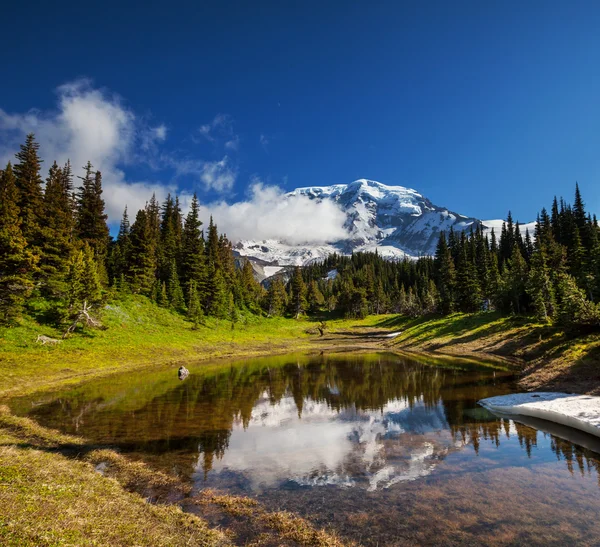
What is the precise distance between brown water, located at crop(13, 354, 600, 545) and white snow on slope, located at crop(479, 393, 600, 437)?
3.26 ft

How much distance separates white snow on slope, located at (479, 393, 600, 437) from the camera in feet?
64.4

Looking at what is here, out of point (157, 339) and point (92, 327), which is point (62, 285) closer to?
point (92, 327)

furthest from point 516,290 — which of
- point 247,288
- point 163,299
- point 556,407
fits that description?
point 247,288

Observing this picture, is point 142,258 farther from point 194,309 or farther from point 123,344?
point 123,344

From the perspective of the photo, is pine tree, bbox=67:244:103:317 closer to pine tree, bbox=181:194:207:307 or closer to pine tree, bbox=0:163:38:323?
pine tree, bbox=0:163:38:323

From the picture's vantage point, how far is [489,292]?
91250mm

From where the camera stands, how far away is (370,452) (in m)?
17.6

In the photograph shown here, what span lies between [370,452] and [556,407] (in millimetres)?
14031

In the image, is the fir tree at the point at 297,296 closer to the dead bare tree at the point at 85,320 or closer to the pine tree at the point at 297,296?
the pine tree at the point at 297,296

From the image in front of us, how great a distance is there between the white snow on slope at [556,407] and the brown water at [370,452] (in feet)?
3.26

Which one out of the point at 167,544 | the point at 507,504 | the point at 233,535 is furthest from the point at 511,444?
the point at 167,544


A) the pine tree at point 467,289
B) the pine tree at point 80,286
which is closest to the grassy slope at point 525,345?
the pine tree at point 467,289

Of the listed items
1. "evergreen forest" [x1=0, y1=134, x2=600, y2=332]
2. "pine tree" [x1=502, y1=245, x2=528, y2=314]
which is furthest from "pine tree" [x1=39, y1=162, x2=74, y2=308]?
"pine tree" [x1=502, y1=245, x2=528, y2=314]

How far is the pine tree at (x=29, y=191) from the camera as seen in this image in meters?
54.2
